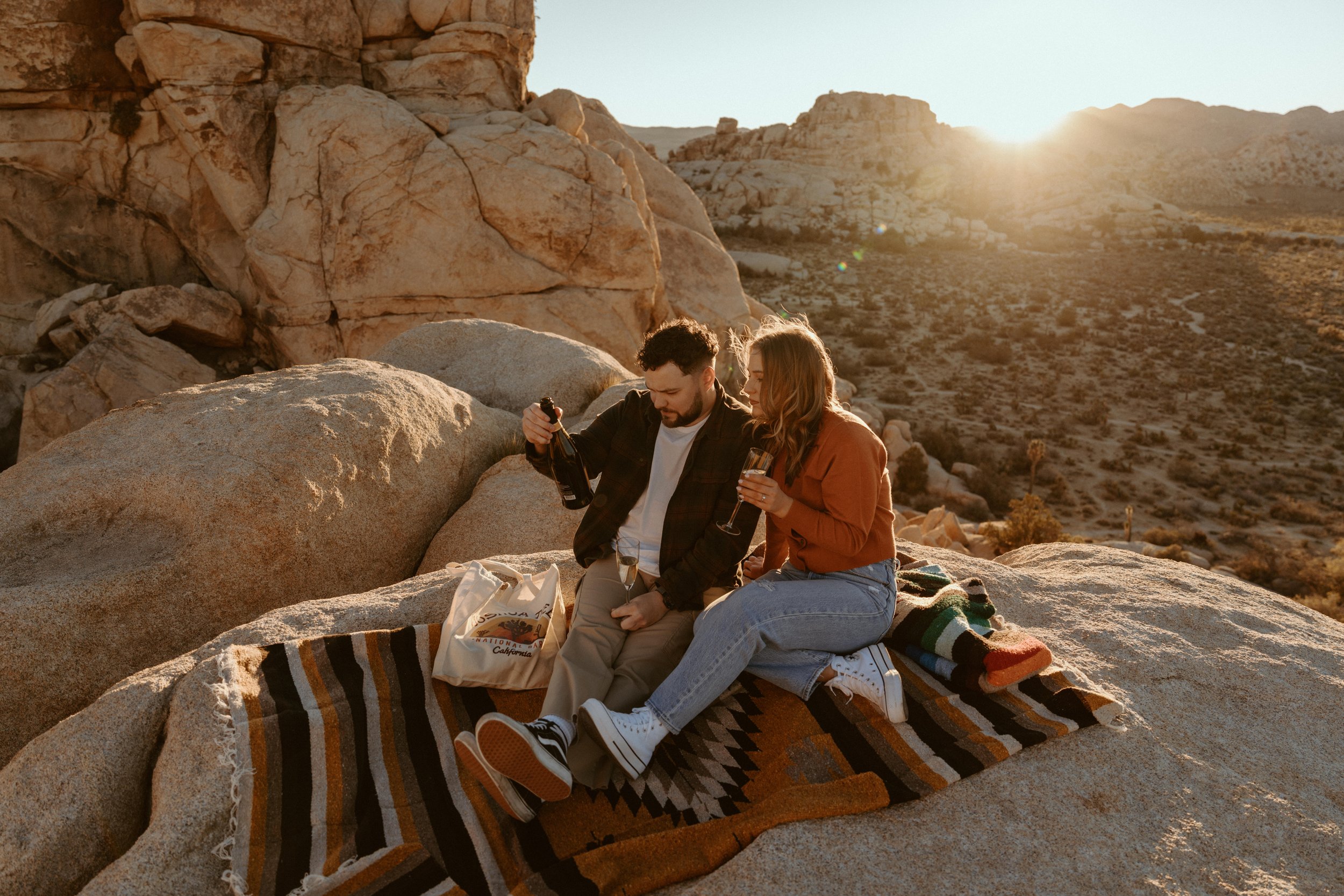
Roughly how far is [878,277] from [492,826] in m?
32.9

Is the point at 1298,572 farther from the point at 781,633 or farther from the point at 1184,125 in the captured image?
the point at 1184,125

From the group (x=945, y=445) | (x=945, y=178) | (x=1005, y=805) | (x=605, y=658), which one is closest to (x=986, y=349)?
(x=945, y=445)

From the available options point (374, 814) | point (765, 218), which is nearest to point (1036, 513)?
point (374, 814)

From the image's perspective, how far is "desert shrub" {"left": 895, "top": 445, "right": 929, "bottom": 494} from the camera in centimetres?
1434

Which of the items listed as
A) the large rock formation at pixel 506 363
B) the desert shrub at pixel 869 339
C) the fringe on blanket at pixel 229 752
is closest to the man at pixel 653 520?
the fringe on blanket at pixel 229 752

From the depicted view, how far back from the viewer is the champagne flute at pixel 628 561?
4.06m

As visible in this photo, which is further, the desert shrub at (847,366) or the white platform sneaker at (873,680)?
the desert shrub at (847,366)

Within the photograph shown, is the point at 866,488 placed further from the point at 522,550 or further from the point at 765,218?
the point at 765,218

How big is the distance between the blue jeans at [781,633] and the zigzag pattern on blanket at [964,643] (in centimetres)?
22

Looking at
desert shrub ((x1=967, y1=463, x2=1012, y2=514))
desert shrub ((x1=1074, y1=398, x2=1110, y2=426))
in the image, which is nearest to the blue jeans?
desert shrub ((x1=967, y1=463, x2=1012, y2=514))

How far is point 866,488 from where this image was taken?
11.9ft

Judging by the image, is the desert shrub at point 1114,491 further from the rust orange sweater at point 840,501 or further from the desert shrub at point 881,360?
the rust orange sweater at point 840,501

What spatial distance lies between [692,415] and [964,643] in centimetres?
180

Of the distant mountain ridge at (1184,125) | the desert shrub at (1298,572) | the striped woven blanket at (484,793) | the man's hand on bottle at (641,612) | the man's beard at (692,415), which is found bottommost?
the desert shrub at (1298,572)
